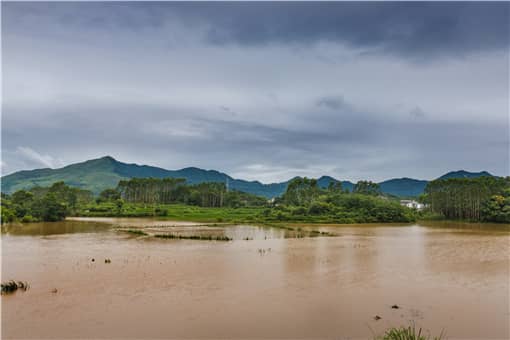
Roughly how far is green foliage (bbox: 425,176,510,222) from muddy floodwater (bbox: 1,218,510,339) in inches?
1335

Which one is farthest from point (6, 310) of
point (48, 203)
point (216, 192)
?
point (216, 192)

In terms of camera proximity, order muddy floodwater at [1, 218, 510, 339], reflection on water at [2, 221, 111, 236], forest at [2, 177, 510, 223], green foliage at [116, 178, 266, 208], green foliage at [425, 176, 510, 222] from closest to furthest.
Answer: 1. muddy floodwater at [1, 218, 510, 339]
2. reflection on water at [2, 221, 111, 236]
3. forest at [2, 177, 510, 223]
4. green foliage at [425, 176, 510, 222]
5. green foliage at [116, 178, 266, 208]

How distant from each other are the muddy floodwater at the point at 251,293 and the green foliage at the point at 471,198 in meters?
33.9

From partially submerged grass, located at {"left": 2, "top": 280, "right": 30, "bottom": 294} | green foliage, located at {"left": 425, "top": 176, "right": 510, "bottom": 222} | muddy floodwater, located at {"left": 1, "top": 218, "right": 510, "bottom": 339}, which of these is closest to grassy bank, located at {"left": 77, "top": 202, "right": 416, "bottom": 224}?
green foliage, located at {"left": 425, "top": 176, "right": 510, "bottom": 222}

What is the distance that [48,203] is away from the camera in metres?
40.6

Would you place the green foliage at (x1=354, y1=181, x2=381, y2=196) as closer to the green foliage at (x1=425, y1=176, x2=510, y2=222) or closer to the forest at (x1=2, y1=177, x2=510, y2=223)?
the forest at (x1=2, y1=177, x2=510, y2=223)

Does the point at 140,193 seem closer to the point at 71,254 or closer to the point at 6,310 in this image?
the point at 71,254

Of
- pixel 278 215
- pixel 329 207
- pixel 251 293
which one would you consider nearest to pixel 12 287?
pixel 251 293

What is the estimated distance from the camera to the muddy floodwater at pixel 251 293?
322 inches

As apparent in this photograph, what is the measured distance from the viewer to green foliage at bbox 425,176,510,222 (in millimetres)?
47281

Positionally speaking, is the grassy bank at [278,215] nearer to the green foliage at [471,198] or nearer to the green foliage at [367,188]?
the green foliage at [471,198]

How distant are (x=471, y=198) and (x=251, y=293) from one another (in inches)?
1921

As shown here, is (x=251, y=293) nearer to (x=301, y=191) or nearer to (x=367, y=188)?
(x=301, y=191)

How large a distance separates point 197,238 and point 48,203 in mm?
23949
